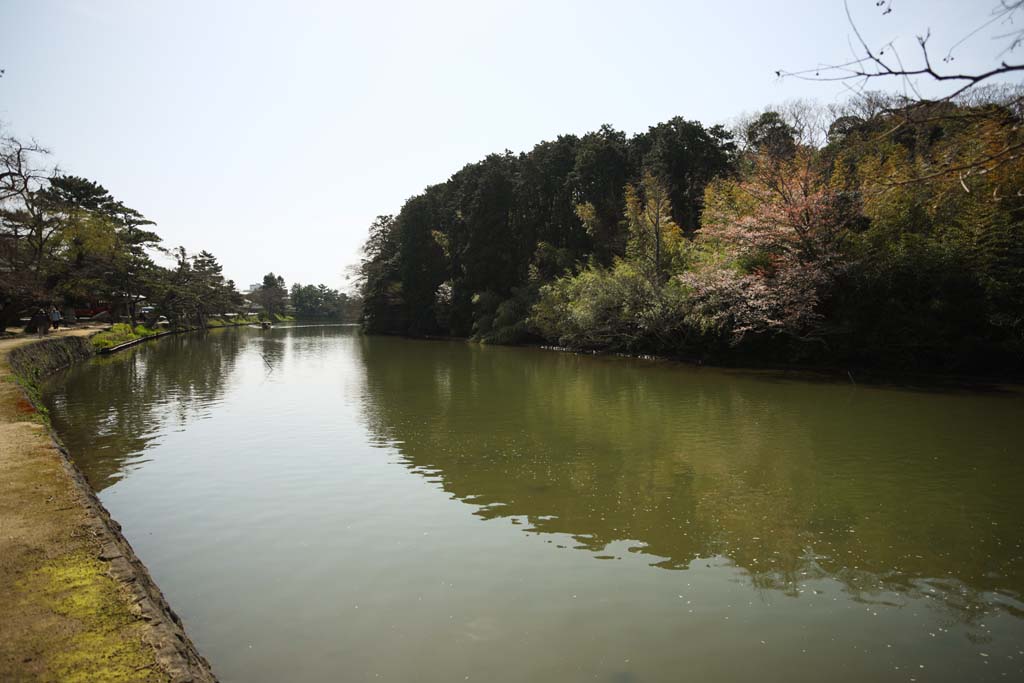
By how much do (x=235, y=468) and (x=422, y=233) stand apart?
140 feet

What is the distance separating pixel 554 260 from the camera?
39.0 metres

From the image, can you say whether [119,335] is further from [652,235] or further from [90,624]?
[90,624]

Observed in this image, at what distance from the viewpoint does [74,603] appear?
12.8ft

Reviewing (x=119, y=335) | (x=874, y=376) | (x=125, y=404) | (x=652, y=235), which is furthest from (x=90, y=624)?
(x=119, y=335)

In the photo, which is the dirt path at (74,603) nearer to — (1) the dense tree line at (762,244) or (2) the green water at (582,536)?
(2) the green water at (582,536)

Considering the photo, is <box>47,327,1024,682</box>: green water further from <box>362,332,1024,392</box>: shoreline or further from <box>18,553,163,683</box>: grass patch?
<box>362,332,1024,392</box>: shoreline

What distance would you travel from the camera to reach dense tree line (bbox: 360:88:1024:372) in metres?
17.1

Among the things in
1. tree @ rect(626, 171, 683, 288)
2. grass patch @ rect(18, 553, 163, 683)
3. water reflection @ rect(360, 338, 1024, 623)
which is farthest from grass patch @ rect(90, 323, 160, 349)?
grass patch @ rect(18, 553, 163, 683)

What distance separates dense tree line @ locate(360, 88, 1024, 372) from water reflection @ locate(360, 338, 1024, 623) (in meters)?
3.48

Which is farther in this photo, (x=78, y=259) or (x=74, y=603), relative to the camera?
(x=78, y=259)

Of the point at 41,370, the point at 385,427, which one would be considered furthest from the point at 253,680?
the point at 41,370

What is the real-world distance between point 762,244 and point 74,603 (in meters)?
22.1

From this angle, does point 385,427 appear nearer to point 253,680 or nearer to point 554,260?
point 253,680

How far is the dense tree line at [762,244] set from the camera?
1709 centimetres
